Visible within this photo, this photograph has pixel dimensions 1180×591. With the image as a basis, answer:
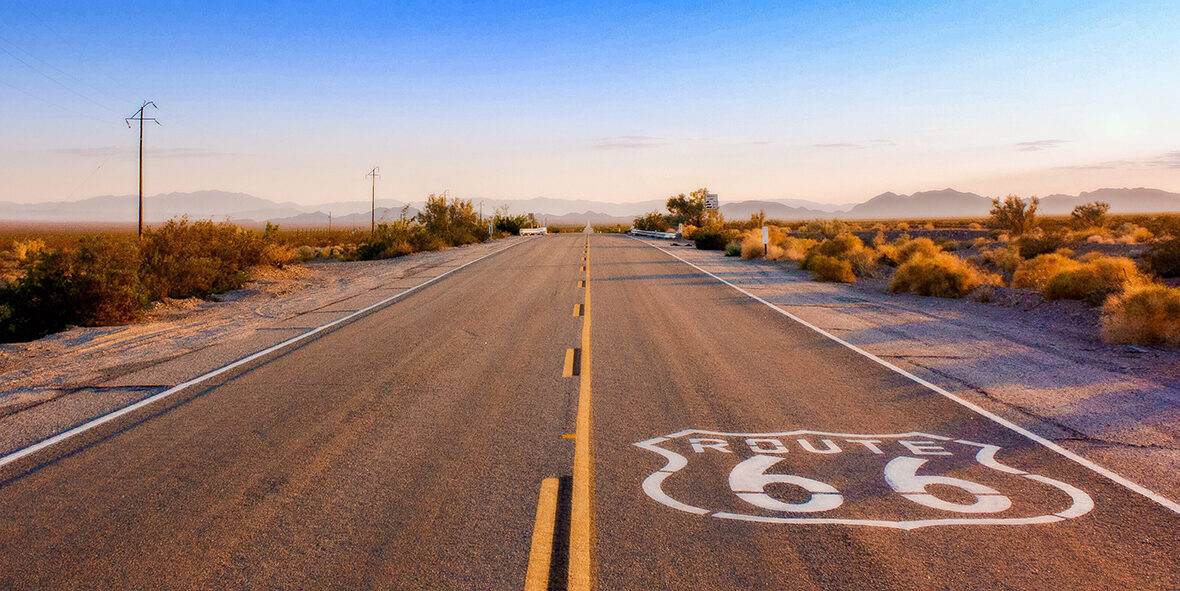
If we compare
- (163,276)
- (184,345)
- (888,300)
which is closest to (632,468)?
(184,345)

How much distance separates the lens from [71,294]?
13859mm

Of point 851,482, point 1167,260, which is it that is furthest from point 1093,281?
point 851,482

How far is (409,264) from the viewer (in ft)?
98.6

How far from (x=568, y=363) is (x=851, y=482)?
16.1 ft

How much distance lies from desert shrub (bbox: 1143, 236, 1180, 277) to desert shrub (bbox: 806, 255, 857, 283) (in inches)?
279

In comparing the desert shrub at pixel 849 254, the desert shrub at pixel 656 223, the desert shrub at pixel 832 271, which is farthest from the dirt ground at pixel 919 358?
the desert shrub at pixel 656 223

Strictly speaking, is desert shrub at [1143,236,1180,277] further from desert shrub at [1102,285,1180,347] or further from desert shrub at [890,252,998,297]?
desert shrub at [1102,285,1180,347]

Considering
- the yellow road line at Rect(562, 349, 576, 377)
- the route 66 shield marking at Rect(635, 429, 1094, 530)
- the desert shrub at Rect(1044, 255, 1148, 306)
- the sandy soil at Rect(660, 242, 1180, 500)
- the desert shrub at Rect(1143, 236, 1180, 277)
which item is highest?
the desert shrub at Rect(1143, 236, 1180, 277)

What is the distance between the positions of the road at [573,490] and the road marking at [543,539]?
4 centimetres

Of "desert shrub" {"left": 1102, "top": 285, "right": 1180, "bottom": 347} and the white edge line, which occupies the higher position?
"desert shrub" {"left": 1102, "top": 285, "right": 1180, "bottom": 347}

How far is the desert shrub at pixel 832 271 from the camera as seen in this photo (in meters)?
22.1

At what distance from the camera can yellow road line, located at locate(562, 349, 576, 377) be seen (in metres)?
9.12

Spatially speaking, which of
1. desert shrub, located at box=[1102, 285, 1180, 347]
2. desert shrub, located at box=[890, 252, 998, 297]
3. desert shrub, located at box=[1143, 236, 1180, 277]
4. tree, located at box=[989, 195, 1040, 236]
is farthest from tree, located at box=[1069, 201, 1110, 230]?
desert shrub, located at box=[1102, 285, 1180, 347]

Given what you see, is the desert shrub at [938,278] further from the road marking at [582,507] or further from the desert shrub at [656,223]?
the desert shrub at [656,223]
